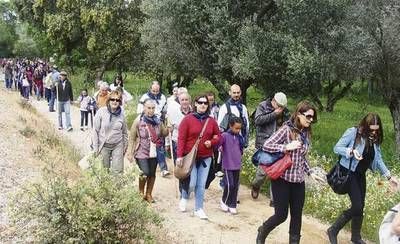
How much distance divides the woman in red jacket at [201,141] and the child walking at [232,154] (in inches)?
15.0

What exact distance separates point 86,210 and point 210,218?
3.09 m

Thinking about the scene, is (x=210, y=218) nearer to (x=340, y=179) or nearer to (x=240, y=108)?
(x=240, y=108)

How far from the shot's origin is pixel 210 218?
27.9 ft

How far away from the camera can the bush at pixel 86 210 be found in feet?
18.9

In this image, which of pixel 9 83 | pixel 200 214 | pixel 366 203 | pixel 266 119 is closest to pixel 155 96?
pixel 266 119

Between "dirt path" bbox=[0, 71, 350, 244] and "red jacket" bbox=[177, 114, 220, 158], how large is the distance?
3.46ft

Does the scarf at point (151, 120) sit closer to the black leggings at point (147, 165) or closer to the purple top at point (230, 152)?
the black leggings at point (147, 165)

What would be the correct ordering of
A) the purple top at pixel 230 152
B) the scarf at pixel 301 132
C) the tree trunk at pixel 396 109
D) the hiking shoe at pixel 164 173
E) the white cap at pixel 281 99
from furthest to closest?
the tree trunk at pixel 396 109 < the hiking shoe at pixel 164 173 < the purple top at pixel 230 152 < the white cap at pixel 281 99 < the scarf at pixel 301 132

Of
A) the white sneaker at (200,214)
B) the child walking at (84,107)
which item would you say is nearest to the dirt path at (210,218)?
the white sneaker at (200,214)

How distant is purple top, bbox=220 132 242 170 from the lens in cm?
863

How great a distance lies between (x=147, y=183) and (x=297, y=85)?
7.59 meters

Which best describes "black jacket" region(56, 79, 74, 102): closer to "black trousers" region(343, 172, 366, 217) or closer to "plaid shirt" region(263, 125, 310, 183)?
"plaid shirt" region(263, 125, 310, 183)

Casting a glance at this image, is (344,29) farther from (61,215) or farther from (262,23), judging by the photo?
(61,215)

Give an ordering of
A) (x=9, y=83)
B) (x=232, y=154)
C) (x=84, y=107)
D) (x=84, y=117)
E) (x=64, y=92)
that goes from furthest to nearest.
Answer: (x=9, y=83)
(x=84, y=117)
(x=84, y=107)
(x=64, y=92)
(x=232, y=154)
